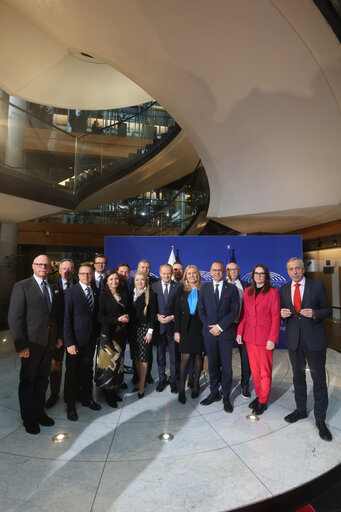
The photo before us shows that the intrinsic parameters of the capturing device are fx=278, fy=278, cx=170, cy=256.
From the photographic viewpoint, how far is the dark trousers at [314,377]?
2881mm

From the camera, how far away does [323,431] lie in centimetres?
281

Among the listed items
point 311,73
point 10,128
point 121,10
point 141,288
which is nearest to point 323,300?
point 141,288

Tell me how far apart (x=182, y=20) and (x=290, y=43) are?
145 centimetres

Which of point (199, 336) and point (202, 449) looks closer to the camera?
point (202, 449)

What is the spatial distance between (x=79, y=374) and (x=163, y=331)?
4.18ft

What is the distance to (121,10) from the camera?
146 inches

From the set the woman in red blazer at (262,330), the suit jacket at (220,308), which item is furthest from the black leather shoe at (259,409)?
the suit jacket at (220,308)

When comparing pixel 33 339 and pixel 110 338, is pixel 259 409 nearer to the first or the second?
pixel 110 338

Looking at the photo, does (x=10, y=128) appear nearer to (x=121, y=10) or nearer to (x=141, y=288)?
(x=121, y=10)

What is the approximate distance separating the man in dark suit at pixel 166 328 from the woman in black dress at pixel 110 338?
0.71m

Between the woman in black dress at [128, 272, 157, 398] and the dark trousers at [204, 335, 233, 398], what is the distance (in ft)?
2.59

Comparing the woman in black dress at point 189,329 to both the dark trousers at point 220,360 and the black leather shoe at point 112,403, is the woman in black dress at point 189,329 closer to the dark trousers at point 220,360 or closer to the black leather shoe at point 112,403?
the dark trousers at point 220,360

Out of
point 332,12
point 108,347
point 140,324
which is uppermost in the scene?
point 332,12

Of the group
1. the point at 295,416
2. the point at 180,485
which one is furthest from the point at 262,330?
the point at 180,485
